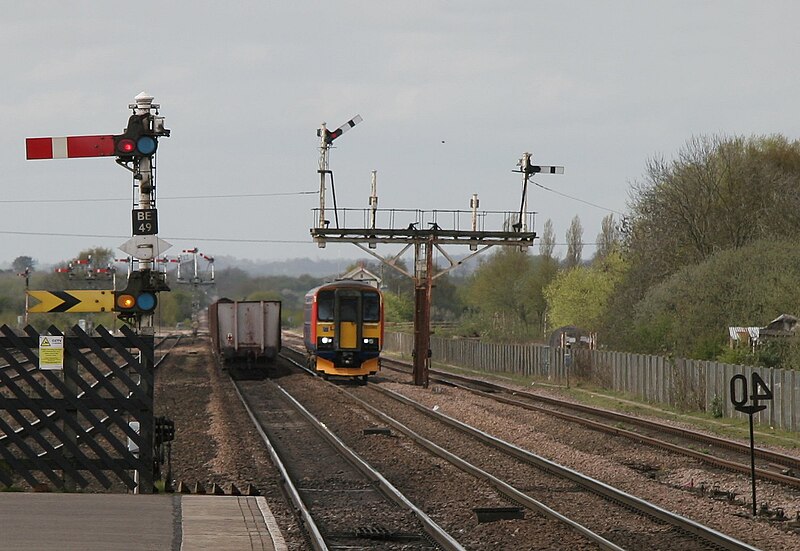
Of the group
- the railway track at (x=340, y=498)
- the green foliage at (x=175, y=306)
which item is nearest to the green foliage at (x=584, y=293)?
the railway track at (x=340, y=498)

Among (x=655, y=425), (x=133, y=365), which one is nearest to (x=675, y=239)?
(x=655, y=425)

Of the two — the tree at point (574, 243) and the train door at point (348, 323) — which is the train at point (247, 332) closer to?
the train door at point (348, 323)

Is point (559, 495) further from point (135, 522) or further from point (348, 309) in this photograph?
point (348, 309)

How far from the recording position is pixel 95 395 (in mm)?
11867

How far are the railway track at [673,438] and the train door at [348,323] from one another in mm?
5007

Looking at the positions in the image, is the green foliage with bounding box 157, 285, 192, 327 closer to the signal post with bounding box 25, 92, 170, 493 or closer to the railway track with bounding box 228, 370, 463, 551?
the railway track with bounding box 228, 370, 463, 551

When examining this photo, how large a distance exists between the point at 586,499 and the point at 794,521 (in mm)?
2414

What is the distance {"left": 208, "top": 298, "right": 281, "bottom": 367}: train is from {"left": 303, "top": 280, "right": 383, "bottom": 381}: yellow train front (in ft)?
17.9

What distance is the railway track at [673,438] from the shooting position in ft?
53.0

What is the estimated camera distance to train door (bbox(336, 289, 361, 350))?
1417 inches

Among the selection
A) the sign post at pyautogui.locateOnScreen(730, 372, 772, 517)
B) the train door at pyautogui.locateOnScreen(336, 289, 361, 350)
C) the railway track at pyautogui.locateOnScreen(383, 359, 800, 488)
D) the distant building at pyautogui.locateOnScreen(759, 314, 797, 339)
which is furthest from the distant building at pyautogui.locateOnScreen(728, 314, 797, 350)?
the sign post at pyautogui.locateOnScreen(730, 372, 772, 517)

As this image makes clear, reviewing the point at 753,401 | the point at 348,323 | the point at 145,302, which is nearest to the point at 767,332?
the point at 348,323

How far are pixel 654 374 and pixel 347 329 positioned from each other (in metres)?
10.3

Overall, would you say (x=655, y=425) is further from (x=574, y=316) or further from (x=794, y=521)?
(x=574, y=316)
